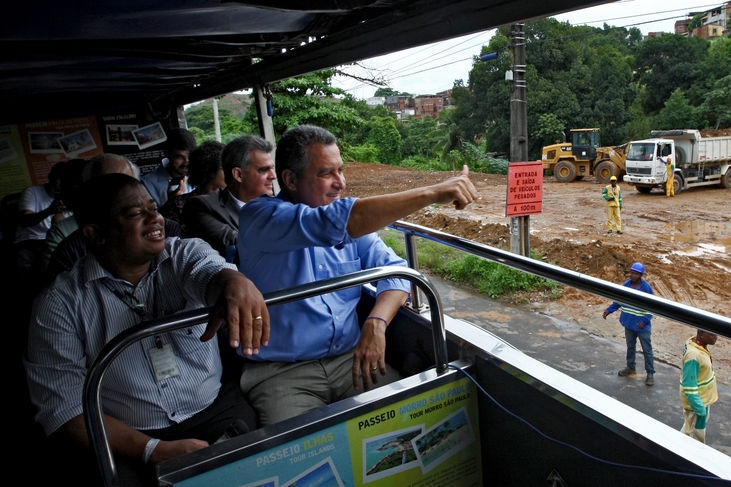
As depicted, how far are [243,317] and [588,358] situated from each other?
21.9ft

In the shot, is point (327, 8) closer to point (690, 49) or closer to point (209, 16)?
point (209, 16)

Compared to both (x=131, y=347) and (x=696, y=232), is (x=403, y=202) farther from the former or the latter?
(x=696, y=232)

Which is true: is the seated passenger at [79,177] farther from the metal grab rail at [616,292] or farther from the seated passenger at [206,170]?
the metal grab rail at [616,292]

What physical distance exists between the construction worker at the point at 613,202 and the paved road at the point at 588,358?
16.3ft

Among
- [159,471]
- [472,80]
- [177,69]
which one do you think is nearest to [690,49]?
[472,80]

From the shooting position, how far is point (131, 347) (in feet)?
5.70

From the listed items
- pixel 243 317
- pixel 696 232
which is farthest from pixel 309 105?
pixel 243 317

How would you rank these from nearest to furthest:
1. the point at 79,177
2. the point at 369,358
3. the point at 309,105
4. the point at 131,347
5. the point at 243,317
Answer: the point at 243,317 < the point at 131,347 < the point at 369,358 < the point at 79,177 < the point at 309,105

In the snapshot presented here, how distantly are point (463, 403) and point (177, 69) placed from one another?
387cm

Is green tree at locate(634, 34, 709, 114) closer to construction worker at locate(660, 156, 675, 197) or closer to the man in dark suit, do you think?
construction worker at locate(660, 156, 675, 197)

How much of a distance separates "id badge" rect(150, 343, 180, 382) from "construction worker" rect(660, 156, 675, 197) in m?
20.0

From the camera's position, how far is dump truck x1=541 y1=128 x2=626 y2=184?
21344 millimetres

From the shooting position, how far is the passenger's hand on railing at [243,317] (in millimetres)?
1300

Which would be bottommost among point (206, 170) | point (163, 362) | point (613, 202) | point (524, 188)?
point (613, 202)
